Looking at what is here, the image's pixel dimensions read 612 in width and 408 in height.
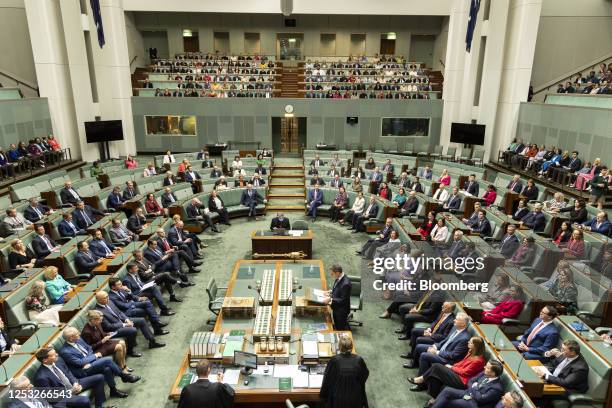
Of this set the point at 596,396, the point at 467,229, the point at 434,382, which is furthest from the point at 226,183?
the point at 596,396

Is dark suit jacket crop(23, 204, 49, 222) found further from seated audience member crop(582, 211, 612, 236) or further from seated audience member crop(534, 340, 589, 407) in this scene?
seated audience member crop(582, 211, 612, 236)

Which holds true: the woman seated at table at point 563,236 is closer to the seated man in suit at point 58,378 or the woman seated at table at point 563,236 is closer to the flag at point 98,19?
the seated man in suit at point 58,378

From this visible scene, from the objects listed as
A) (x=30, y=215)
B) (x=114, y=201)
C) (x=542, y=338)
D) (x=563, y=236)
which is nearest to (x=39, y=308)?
(x=30, y=215)

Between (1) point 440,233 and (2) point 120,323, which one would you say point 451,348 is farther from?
(2) point 120,323

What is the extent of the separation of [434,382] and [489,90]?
15774 millimetres

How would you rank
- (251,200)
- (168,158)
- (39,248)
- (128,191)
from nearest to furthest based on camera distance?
(39,248), (128,191), (251,200), (168,158)

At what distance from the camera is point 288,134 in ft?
76.2

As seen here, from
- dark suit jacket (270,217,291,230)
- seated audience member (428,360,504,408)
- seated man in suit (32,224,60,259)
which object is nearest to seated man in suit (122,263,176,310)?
seated man in suit (32,224,60,259)

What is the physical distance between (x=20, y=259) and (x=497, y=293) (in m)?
8.52

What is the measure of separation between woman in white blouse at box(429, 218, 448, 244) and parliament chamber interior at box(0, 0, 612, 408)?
0.11 feet

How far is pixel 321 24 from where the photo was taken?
27.5 metres

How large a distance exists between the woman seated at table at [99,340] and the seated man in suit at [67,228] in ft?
14.4

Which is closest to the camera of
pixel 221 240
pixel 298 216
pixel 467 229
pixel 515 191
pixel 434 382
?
pixel 434 382

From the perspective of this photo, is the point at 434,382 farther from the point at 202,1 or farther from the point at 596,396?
the point at 202,1
